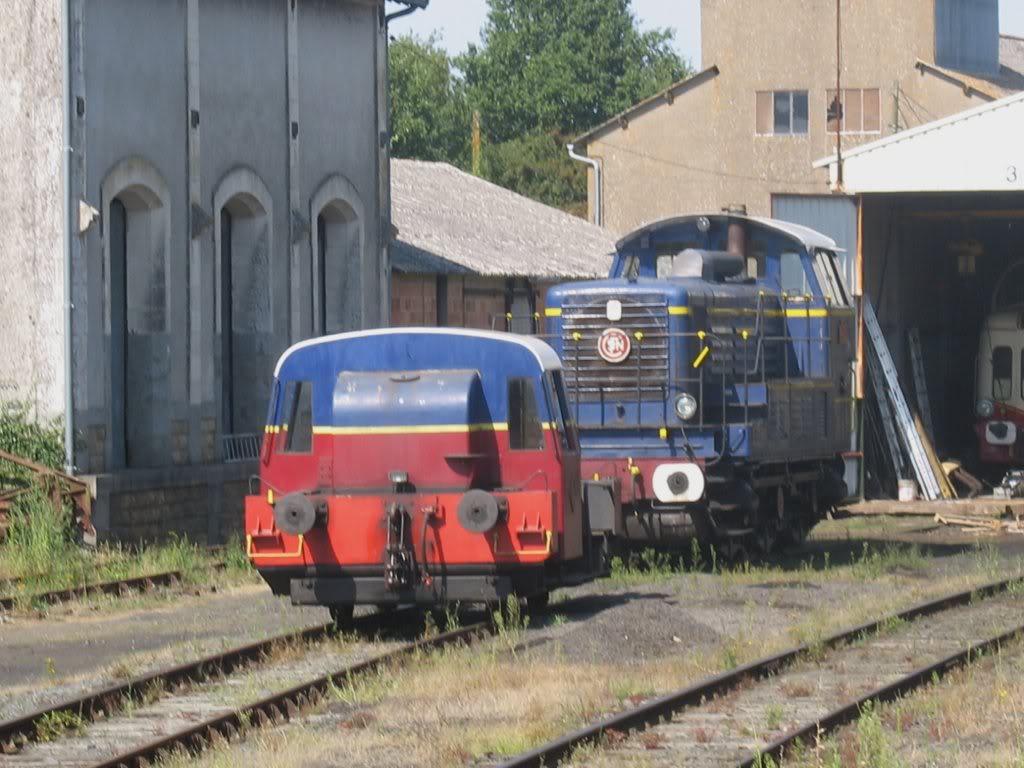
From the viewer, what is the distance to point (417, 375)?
1330 cm

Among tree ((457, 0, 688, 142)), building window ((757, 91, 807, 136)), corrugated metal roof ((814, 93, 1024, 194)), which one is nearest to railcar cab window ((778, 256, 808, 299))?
corrugated metal roof ((814, 93, 1024, 194))

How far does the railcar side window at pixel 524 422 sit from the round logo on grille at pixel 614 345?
4.17 m

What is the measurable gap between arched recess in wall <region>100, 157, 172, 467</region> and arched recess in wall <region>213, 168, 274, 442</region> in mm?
1809

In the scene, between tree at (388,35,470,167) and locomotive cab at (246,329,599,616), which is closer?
locomotive cab at (246,329,599,616)

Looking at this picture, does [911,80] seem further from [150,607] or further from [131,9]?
[150,607]

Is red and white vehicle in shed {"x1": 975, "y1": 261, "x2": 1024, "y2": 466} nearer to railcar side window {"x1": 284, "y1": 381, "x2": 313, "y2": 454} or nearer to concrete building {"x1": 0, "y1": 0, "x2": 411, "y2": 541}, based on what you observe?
concrete building {"x1": 0, "y1": 0, "x2": 411, "y2": 541}

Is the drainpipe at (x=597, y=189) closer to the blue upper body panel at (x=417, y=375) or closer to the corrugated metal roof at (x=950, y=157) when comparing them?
the corrugated metal roof at (x=950, y=157)

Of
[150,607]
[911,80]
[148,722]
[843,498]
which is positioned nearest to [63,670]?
[148,722]

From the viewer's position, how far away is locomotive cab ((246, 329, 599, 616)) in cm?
1288

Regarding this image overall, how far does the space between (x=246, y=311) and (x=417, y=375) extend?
9.69 metres

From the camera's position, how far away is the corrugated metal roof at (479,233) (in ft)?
93.4

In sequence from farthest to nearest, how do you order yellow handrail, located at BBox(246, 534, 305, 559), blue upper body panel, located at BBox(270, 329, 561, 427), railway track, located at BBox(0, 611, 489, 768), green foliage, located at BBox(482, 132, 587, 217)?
1. green foliage, located at BBox(482, 132, 587, 217)
2. blue upper body panel, located at BBox(270, 329, 561, 427)
3. yellow handrail, located at BBox(246, 534, 305, 559)
4. railway track, located at BBox(0, 611, 489, 768)

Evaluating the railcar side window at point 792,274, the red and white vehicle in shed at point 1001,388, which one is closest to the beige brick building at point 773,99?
the red and white vehicle in shed at point 1001,388

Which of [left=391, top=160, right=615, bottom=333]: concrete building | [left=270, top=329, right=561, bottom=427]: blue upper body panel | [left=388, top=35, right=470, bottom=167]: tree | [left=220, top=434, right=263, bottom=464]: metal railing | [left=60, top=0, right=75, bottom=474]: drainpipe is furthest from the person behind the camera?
[left=388, top=35, right=470, bottom=167]: tree
